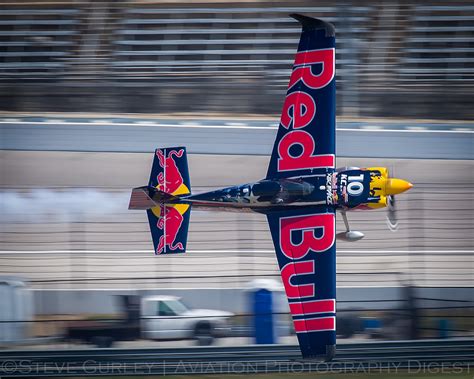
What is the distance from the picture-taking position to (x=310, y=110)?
39.8 ft

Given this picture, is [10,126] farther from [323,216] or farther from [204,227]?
[323,216]

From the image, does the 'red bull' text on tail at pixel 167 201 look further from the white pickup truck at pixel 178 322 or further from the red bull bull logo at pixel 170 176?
the white pickup truck at pixel 178 322

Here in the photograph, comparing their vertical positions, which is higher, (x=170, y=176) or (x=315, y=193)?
(x=170, y=176)

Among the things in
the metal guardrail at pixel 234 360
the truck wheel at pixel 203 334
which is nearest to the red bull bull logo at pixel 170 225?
the truck wheel at pixel 203 334

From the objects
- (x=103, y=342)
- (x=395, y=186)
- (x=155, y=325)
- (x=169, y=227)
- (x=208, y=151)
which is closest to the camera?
(x=395, y=186)

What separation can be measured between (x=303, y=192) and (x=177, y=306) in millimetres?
2914

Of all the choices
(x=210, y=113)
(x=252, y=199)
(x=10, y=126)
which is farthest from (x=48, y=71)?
(x=252, y=199)

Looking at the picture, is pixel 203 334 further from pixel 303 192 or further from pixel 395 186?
pixel 395 186

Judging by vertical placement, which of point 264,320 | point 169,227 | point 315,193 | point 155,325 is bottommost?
point 155,325

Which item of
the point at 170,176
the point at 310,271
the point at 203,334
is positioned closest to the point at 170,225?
the point at 170,176

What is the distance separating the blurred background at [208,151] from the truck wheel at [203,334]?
1.4 inches

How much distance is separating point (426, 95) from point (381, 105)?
128 centimetres

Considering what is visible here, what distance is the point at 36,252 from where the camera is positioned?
→ 15141mm

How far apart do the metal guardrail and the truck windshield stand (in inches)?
49.9
